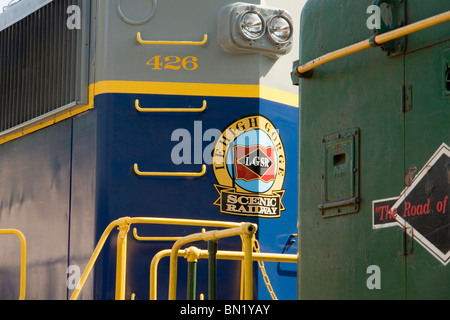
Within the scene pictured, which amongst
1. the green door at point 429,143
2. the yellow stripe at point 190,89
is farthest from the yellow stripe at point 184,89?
the green door at point 429,143

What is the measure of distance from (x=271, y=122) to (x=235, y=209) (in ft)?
2.18

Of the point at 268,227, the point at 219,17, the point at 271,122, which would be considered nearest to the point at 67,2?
the point at 219,17

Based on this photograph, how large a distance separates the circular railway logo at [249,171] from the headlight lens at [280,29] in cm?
57

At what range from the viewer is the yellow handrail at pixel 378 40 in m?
3.23

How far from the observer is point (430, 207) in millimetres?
3215

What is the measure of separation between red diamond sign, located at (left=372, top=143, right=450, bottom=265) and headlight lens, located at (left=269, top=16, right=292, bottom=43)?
2954 millimetres

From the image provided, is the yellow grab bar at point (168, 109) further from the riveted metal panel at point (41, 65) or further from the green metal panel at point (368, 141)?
the green metal panel at point (368, 141)

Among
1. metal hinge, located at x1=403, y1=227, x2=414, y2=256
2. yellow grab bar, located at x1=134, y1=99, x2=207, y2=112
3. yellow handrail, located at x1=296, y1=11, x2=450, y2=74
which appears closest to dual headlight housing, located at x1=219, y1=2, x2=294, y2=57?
yellow grab bar, located at x1=134, y1=99, x2=207, y2=112

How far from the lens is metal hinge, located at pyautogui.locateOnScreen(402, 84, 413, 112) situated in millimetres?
3459

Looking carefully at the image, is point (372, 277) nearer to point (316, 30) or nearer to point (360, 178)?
point (360, 178)

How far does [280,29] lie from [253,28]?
193 mm

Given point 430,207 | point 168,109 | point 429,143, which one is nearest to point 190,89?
point 168,109

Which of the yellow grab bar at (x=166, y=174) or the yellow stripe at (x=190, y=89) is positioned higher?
the yellow stripe at (x=190, y=89)

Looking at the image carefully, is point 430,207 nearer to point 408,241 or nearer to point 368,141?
point 408,241
